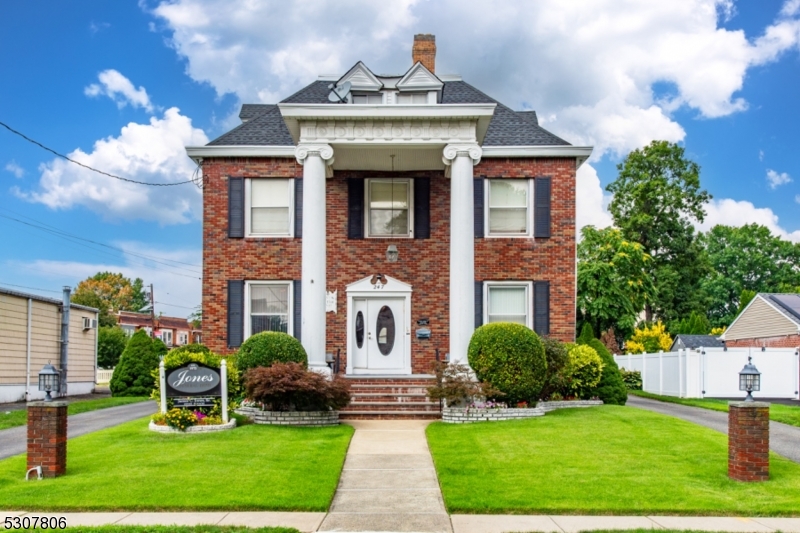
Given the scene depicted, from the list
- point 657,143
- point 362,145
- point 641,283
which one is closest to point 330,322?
point 362,145

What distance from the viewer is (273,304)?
67.9ft

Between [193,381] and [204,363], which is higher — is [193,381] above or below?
below

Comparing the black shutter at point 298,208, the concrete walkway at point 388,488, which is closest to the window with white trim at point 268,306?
the black shutter at point 298,208

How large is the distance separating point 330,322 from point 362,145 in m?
5.01

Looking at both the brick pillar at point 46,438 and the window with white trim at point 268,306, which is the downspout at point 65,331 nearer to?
the window with white trim at point 268,306

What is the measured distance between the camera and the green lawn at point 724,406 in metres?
17.5

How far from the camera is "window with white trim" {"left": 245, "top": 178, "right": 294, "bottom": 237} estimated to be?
816 inches

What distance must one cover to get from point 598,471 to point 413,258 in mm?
10706

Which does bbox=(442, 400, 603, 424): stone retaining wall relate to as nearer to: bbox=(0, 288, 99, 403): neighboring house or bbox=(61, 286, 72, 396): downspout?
bbox=(0, 288, 99, 403): neighboring house

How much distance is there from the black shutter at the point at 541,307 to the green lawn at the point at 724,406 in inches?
205

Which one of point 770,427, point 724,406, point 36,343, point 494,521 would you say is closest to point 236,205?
point 36,343

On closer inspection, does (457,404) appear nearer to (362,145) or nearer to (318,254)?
(318,254)

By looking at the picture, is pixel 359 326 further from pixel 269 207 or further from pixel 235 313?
pixel 269 207

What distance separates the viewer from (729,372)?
2564cm
